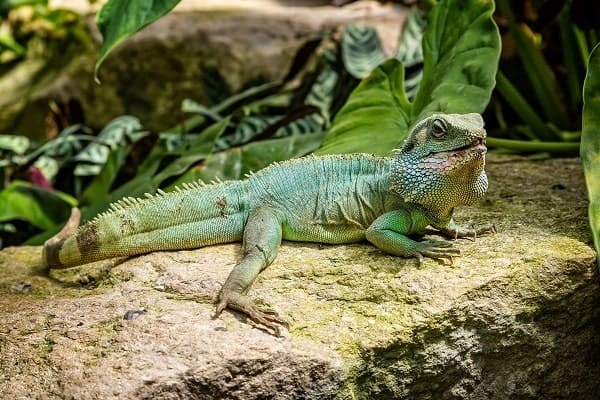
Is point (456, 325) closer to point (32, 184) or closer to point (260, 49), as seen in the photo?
point (32, 184)

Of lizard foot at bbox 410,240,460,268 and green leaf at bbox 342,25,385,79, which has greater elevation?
green leaf at bbox 342,25,385,79

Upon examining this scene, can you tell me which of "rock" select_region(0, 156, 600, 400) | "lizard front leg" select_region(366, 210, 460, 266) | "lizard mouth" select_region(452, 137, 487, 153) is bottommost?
"rock" select_region(0, 156, 600, 400)

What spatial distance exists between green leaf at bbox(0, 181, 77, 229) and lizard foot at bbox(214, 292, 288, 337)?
251 cm

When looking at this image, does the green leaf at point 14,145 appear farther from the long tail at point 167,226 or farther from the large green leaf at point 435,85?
the large green leaf at point 435,85

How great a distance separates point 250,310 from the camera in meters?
2.53

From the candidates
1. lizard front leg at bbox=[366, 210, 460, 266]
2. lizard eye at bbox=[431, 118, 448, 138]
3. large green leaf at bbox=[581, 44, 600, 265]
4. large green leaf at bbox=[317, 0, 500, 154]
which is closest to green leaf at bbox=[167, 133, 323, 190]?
large green leaf at bbox=[317, 0, 500, 154]

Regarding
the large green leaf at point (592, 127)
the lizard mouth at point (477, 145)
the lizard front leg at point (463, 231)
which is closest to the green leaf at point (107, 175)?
the lizard front leg at point (463, 231)

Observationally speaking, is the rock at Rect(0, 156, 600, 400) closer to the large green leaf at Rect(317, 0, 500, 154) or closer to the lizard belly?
the lizard belly

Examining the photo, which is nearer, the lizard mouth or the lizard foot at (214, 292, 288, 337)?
the lizard foot at (214, 292, 288, 337)

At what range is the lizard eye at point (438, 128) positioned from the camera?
9.06 feet

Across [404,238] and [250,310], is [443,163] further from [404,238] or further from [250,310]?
[250,310]

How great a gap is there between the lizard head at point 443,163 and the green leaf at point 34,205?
268 centimetres

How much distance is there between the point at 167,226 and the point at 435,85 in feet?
4.77

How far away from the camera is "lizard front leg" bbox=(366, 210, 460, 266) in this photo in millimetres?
2818
